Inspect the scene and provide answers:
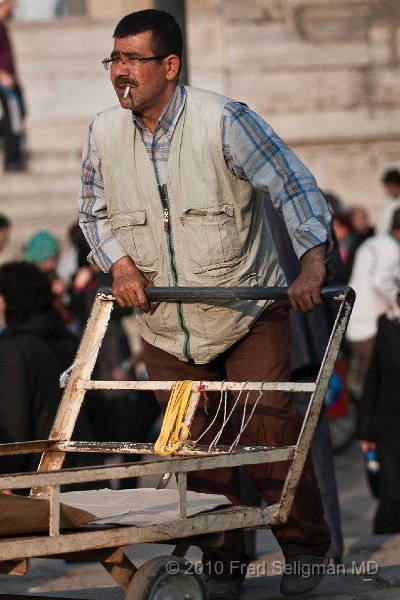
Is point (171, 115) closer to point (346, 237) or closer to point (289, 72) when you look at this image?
point (346, 237)

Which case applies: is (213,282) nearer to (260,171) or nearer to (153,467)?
(260,171)

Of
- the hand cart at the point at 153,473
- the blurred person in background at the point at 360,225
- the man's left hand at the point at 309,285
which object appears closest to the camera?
the hand cart at the point at 153,473

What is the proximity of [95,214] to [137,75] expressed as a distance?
0.57 metres

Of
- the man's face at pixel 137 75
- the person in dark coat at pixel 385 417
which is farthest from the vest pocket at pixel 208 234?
the person in dark coat at pixel 385 417

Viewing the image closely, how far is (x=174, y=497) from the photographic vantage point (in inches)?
204

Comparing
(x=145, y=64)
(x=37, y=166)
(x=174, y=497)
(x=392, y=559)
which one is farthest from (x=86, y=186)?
(x=37, y=166)

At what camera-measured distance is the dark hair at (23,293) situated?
745cm

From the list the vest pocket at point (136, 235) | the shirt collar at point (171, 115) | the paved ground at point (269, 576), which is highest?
the shirt collar at point (171, 115)

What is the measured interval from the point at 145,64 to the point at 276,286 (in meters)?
0.89

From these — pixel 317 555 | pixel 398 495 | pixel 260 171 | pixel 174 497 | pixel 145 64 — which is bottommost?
pixel 398 495

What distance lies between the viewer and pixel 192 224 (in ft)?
17.8

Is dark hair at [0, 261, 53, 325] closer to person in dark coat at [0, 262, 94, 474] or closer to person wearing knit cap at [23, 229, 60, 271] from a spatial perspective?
person in dark coat at [0, 262, 94, 474]

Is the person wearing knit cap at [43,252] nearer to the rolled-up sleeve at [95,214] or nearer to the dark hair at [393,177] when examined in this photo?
the dark hair at [393,177]

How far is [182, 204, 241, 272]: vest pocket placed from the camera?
17.8 feet
